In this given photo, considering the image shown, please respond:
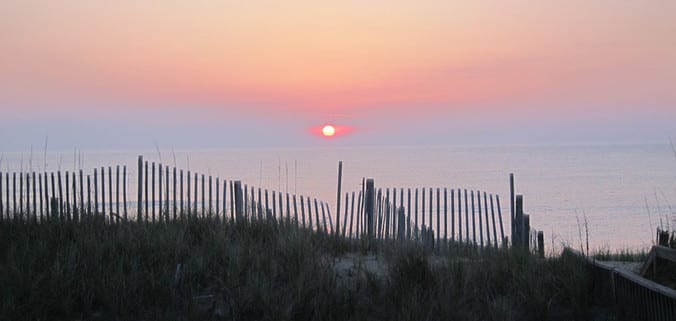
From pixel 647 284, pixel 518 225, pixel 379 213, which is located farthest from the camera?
pixel 379 213

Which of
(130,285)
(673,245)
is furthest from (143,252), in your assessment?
(673,245)

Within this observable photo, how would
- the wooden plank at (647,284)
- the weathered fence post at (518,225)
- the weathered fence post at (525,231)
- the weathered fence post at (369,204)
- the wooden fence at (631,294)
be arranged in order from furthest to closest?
1. the weathered fence post at (369,204)
2. the weathered fence post at (518,225)
3. the weathered fence post at (525,231)
4. the wooden fence at (631,294)
5. the wooden plank at (647,284)

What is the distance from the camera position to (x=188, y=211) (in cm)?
909

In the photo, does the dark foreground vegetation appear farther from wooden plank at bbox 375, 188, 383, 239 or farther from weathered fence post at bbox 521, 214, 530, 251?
wooden plank at bbox 375, 188, 383, 239

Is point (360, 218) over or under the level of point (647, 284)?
over

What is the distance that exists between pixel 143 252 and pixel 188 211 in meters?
2.38

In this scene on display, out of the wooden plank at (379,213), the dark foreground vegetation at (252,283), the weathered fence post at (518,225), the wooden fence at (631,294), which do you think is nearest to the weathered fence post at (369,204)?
the wooden plank at (379,213)

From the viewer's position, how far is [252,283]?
5914 mm

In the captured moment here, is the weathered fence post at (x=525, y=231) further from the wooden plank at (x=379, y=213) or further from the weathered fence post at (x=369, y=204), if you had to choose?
the weathered fence post at (x=369, y=204)

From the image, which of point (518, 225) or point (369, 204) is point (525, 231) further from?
point (369, 204)

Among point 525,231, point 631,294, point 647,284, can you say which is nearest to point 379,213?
point 525,231

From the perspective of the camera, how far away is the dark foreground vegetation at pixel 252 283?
5500mm

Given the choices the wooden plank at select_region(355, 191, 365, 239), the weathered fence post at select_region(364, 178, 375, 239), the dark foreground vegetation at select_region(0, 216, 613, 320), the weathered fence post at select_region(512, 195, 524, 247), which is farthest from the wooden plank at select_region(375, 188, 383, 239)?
the dark foreground vegetation at select_region(0, 216, 613, 320)

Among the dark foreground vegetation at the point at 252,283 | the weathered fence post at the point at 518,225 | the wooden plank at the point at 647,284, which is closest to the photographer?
the wooden plank at the point at 647,284
